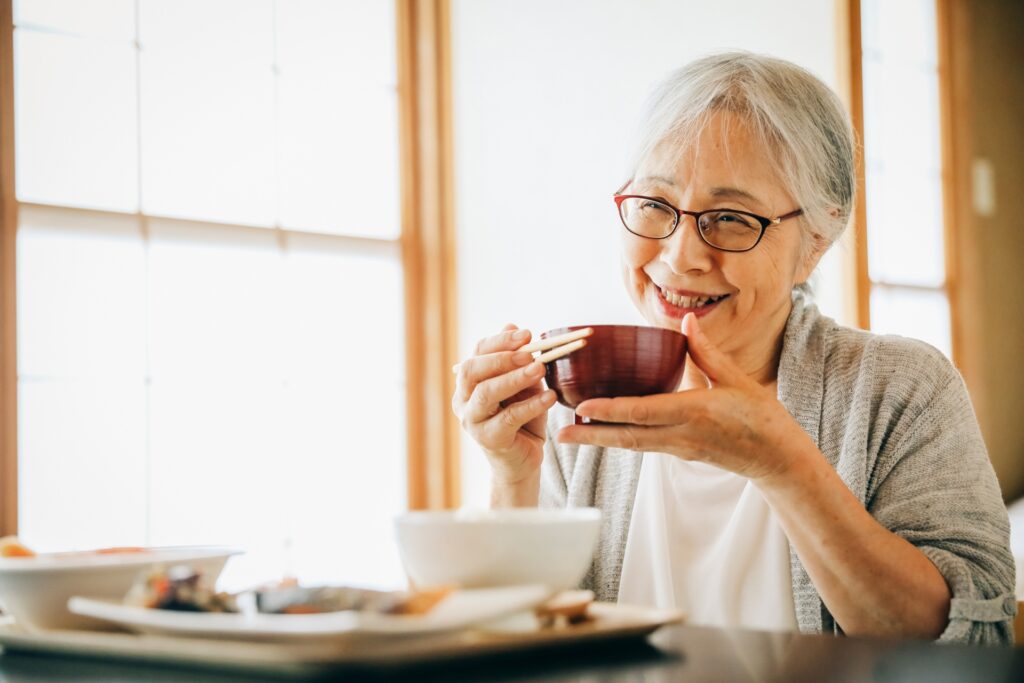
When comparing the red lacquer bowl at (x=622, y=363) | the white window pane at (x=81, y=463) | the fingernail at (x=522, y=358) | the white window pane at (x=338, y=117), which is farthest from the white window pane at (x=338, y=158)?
the red lacquer bowl at (x=622, y=363)

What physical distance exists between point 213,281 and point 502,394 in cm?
236

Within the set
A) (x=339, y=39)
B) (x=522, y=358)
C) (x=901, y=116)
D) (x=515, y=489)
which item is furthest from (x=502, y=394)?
(x=901, y=116)

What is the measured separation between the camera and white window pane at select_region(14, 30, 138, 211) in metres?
3.00

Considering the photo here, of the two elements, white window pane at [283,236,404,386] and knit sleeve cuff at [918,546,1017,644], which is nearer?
knit sleeve cuff at [918,546,1017,644]

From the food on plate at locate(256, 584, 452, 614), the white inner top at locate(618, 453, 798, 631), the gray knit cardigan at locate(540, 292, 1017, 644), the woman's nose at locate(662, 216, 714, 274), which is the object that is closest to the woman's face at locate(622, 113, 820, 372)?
the woman's nose at locate(662, 216, 714, 274)

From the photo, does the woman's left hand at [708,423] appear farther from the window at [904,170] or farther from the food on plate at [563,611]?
the window at [904,170]

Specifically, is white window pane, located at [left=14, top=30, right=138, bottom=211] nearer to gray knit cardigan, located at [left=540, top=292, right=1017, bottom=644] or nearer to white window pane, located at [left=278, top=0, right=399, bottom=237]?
white window pane, located at [left=278, top=0, right=399, bottom=237]

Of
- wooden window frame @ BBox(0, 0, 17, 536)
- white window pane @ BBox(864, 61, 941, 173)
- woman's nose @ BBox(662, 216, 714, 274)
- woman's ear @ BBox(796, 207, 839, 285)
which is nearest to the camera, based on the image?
woman's nose @ BBox(662, 216, 714, 274)

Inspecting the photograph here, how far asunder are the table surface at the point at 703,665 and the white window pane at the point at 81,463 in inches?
95.5

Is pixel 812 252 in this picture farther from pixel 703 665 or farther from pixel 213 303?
pixel 213 303

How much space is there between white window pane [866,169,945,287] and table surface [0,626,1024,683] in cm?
313

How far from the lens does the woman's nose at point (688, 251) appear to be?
1.50m

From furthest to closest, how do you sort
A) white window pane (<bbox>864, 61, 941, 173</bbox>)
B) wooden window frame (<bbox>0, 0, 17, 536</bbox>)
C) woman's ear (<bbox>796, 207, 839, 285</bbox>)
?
1. white window pane (<bbox>864, 61, 941, 173</bbox>)
2. wooden window frame (<bbox>0, 0, 17, 536</bbox>)
3. woman's ear (<bbox>796, 207, 839, 285</bbox>)

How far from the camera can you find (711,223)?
5.02ft
